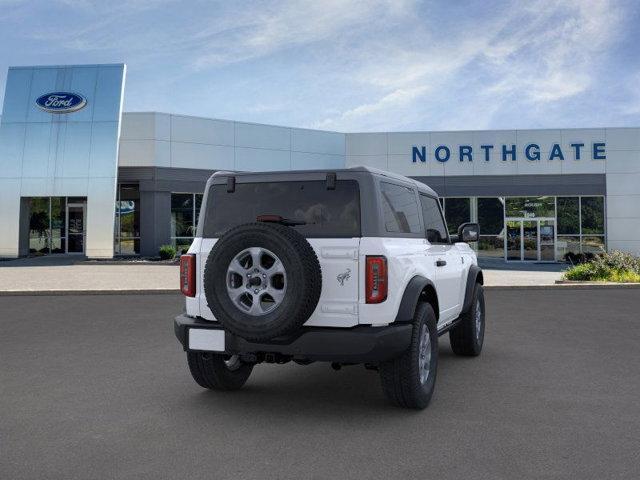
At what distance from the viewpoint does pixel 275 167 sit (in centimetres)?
3183

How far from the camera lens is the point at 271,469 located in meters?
3.80

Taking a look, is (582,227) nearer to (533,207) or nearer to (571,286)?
(533,207)

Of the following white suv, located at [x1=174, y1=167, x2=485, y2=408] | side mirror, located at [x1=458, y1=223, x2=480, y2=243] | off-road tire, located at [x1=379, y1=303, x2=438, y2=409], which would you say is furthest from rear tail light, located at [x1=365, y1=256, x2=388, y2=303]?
side mirror, located at [x1=458, y1=223, x2=480, y2=243]

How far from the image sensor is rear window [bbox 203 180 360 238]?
4.88m

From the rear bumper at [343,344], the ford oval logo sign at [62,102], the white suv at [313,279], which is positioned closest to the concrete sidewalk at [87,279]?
the ford oval logo sign at [62,102]

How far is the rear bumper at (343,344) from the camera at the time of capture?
4559 millimetres

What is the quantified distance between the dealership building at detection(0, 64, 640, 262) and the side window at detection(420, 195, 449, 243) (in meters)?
24.4

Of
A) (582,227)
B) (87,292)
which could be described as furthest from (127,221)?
(582,227)

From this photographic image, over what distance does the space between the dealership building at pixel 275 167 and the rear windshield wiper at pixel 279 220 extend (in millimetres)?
26012

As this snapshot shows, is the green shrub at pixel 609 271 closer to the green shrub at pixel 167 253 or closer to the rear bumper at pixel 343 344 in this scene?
the rear bumper at pixel 343 344

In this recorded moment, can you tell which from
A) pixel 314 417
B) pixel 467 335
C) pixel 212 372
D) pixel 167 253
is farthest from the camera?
pixel 167 253

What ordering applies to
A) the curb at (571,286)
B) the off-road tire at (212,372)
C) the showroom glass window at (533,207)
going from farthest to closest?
the showroom glass window at (533,207) → the curb at (571,286) → the off-road tire at (212,372)

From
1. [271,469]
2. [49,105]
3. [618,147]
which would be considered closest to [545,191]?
[618,147]

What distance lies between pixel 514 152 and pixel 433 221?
2705 cm
